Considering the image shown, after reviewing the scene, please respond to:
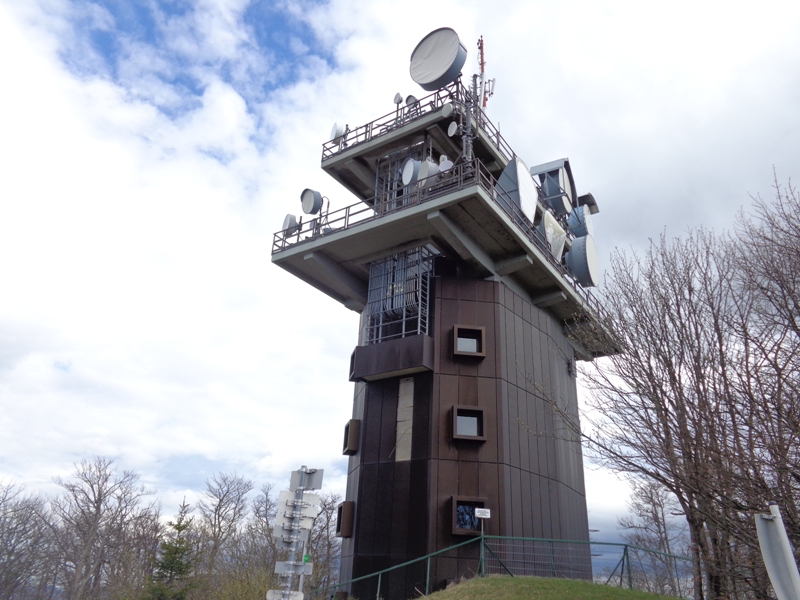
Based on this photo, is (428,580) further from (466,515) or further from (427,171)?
(427,171)

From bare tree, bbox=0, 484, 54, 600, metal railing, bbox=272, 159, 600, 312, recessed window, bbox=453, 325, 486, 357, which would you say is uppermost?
metal railing, bbox=272, 159, 600, 312

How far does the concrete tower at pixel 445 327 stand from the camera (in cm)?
1892

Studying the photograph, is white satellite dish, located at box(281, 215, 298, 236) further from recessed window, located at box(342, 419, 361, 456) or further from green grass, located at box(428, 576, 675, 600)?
green grass, located at box(428, 576, 675, 600)

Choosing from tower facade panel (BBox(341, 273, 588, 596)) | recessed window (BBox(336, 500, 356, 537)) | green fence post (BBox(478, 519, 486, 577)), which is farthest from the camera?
recessed window (BBox(336, 500, 356, 537))

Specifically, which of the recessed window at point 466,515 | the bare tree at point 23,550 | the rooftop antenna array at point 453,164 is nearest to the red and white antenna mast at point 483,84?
the rooftop antenna array at point 453,164

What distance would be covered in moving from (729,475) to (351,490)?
14383 mm

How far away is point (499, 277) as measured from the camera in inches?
862

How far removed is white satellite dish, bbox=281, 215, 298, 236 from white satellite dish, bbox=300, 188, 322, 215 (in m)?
0.57

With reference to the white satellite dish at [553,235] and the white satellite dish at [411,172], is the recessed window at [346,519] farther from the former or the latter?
the white satellite dish at [553,235]

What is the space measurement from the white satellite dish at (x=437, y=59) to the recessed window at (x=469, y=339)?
1027cm

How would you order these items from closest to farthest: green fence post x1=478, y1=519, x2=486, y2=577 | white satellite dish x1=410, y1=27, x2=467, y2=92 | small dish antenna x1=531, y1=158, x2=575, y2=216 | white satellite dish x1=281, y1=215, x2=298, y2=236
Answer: green fence post x1=478, y1=519, x2=486, y2=577 → white satellite dish x1=281, y1=215, x2=298, y2=236 → white satellite dish x1=410, y1=27, x2=467, y2=92 → small dish antenna x1=531, y1=158, x2=575, y2=216

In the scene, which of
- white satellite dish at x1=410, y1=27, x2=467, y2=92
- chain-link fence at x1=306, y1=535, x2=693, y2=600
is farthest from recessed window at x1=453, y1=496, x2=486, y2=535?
white satellite dish at x1=410, y1=27, x2=467, y2=92

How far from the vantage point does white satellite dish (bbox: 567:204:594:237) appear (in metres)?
28.7

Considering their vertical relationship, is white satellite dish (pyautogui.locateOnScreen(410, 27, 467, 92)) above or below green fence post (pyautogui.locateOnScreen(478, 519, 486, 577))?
above
